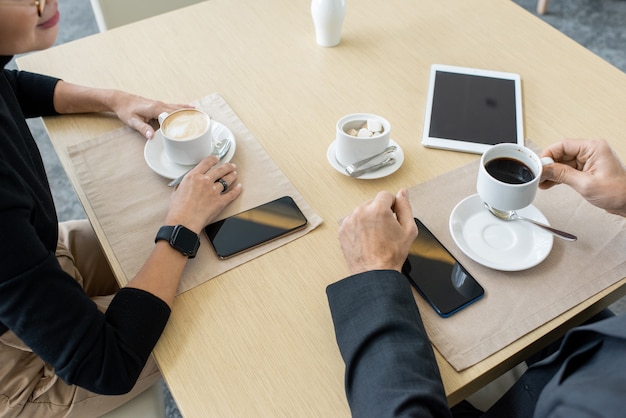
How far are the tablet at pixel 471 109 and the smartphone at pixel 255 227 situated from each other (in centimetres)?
30

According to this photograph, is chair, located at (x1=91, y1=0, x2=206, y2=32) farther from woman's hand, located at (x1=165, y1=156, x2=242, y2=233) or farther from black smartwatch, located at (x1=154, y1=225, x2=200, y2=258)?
black smartwatch, located at (x1=154, y1=225, x2=200, y2=258)

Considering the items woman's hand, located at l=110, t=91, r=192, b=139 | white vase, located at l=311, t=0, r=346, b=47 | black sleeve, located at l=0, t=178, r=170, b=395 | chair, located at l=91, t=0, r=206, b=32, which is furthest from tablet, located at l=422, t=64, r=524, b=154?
chair, located at l=91, t=0, r=206, b=32

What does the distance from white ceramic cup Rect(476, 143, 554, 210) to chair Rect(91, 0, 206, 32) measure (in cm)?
132

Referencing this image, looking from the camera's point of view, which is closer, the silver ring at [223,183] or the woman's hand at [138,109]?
the silver ring at [223,183]

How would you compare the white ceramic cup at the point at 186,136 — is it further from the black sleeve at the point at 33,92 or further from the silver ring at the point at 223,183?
the black sleeve at the point at 33,92

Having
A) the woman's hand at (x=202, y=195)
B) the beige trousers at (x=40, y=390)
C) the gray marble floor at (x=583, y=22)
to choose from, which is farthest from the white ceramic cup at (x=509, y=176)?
the gray marble floor at (x=583, y=22)

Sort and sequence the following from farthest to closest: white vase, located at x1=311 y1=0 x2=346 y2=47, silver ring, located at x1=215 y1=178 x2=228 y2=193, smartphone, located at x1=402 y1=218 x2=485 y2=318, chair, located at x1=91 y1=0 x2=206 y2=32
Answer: chair, located at x1=91 y1=0 x2=206 y2=32 < white vase, located at x1=311 y1=0 x2=346 y2=47 < silver ring, located at x1=215 y1=178 x2=228 y2=193 < smartphone, located at x1=402 y1=218 x2=485 y2=318

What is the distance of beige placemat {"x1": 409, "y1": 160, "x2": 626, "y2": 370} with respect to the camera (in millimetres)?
770

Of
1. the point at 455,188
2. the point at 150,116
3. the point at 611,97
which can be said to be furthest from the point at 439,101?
the point at 150,116

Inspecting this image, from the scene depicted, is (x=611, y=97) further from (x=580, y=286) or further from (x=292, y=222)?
(x=292, y=222)

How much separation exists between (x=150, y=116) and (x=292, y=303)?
0.50 metres

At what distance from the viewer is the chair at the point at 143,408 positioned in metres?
0.97

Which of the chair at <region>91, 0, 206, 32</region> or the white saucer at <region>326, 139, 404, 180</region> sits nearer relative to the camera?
the white saucer at <region>326, 139, 404, 180</region>

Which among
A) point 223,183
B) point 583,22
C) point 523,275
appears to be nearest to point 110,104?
point 223,183
